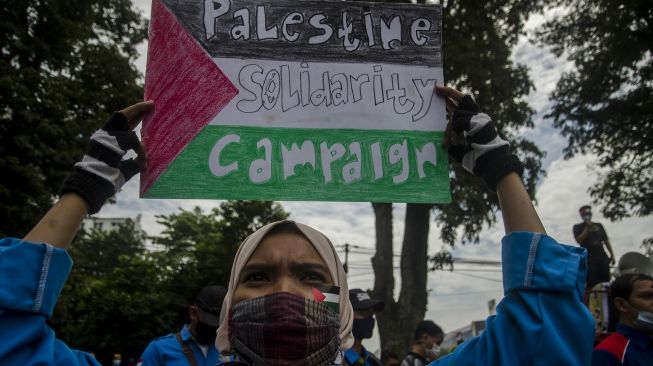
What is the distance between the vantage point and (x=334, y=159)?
2105 millimetres

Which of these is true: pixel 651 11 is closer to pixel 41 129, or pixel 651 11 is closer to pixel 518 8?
pixel 518 8

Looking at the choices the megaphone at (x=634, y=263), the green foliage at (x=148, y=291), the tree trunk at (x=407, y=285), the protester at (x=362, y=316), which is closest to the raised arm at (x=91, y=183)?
the protester at (x=362, y=316)

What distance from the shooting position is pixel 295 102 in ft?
7.16

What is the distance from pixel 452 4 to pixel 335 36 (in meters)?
12.2

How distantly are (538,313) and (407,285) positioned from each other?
13.8 meters

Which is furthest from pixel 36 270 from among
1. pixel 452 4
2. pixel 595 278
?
pixel 452 4

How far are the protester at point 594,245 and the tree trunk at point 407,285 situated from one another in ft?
21.0

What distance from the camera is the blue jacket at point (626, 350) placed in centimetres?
316

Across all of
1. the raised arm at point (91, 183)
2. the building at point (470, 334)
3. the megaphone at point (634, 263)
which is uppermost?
the raised arm at point (91, 183)

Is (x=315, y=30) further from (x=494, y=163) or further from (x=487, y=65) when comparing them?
(x=487, y=65)

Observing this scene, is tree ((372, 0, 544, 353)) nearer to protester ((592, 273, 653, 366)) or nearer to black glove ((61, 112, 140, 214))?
protester ((592, 273, 653, 366))

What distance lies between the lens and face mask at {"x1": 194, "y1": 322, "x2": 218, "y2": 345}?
412 cm

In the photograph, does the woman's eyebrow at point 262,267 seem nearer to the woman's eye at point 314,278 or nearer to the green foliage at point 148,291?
the woman's eye at point 314,278

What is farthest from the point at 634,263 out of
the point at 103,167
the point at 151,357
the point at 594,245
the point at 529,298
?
the point at 103,167
